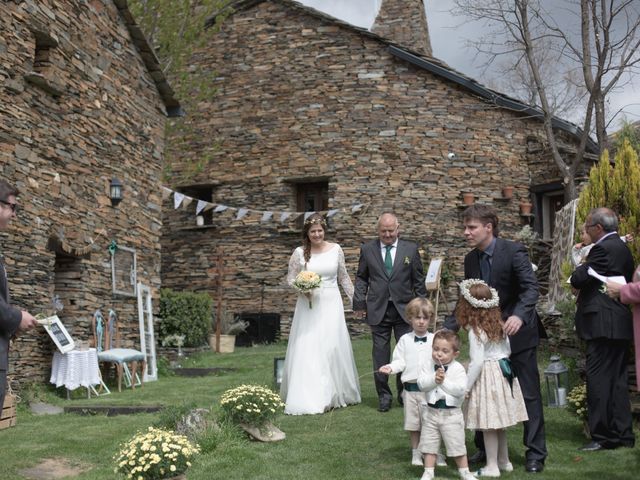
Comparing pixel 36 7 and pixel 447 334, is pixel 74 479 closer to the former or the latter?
pixel 447 334

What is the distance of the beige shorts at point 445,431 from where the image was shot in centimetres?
448

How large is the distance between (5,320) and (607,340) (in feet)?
13.3

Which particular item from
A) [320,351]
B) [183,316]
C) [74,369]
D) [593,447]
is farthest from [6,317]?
[183,316]

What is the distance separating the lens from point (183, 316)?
1430 centimetres

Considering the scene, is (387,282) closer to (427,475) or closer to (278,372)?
(278,372)

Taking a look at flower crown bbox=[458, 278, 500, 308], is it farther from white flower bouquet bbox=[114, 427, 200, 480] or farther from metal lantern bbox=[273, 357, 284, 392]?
metal lantern bbox=[273, 357, 284, 392]

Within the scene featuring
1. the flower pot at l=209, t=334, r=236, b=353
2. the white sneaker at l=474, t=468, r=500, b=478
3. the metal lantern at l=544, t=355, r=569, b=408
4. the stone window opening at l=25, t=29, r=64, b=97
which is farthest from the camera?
the flower pot at l=209, t=334, r=236, b=353

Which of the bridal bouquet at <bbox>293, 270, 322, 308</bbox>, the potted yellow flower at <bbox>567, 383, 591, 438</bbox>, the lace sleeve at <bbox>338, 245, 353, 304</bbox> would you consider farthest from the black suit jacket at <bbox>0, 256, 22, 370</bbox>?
the potted yellow flower at <bbox>567, 383, 591, 438</bbox>

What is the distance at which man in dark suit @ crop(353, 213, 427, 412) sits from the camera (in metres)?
7.02

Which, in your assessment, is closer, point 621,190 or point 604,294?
point 604,294

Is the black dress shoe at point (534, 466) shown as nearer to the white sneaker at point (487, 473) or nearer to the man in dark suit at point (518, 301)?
the man in dark suit at point (518, 301)

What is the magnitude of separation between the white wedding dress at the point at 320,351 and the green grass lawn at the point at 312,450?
199 mm

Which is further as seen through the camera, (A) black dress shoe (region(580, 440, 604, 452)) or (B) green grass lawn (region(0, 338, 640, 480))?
(A) black dress shoe (region(580, 440, 604, 452))

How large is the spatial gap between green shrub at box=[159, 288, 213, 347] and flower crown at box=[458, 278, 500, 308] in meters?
10.1
